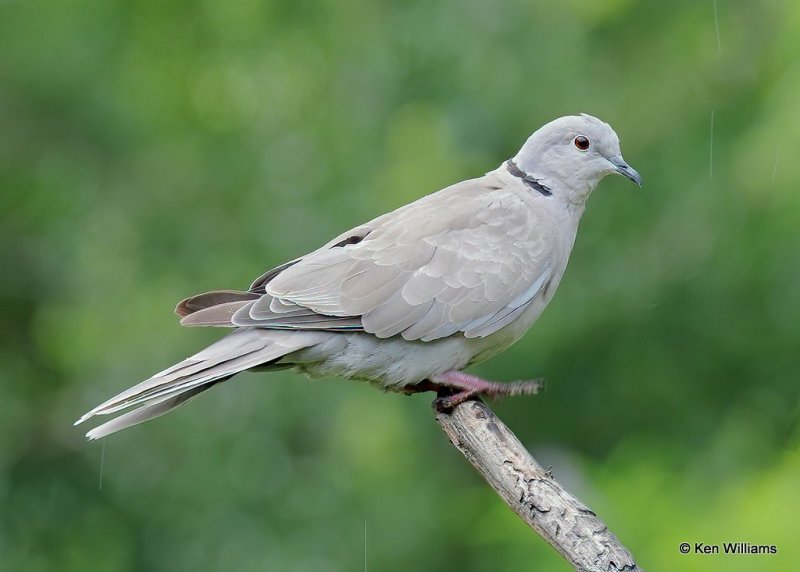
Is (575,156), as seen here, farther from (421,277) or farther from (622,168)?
(421,277)

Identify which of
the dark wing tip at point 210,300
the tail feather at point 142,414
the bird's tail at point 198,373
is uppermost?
the dark wing tip at point 210,300

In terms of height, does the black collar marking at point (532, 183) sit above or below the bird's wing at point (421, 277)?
above

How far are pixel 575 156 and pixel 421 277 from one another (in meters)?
0.79

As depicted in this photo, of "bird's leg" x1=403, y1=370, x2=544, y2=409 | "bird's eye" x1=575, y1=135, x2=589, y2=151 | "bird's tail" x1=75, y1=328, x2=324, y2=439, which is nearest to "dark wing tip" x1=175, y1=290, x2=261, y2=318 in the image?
"bird's tail" x1=75, y1=328, x2=324, y2=439

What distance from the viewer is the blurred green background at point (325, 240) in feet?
22.2

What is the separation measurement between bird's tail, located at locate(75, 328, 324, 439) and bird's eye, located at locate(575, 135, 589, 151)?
3.97ft

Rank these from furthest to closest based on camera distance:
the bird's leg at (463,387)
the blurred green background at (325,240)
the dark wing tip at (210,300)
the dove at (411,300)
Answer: the blurred green background at (325,240)
the dark wing tip at (210,300)
the dove at (411,300)
the bird's leg at (463,387)

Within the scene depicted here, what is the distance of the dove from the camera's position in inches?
145

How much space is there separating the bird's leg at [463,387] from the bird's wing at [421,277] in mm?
158

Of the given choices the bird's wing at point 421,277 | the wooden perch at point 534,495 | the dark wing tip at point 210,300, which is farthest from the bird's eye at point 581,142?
the dark wing tip at point 210,300

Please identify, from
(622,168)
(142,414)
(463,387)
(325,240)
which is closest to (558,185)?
(622,168)

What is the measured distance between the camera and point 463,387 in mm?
3750

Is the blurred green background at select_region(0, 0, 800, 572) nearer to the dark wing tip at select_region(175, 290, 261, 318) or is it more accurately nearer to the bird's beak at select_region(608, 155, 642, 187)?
the bird's beak at select_region(608, 155, 642, 187)

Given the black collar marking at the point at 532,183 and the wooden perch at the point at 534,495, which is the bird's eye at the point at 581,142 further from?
the wooden perch at the point at 534,495
